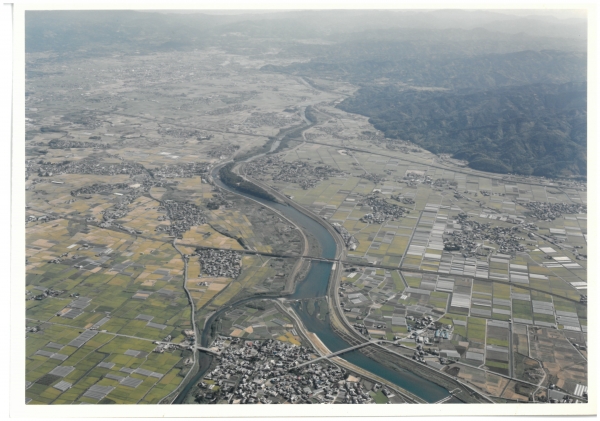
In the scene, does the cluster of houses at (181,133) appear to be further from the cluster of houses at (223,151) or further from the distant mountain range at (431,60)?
the distant mountain range at (431,60)

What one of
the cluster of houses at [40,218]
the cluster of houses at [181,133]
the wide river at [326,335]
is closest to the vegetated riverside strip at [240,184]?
the wide river at [326,335]

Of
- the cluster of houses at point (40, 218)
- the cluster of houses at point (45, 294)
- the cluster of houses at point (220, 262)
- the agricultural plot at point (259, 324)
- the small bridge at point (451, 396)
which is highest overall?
the small bridge at point (451, 396)

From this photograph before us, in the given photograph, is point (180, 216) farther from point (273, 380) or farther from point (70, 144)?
point (70, 144)

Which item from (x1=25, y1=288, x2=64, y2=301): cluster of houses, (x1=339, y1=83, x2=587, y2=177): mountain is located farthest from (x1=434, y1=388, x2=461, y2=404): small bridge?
(x1=339, y1=83, x2=587, y2=177): mountain

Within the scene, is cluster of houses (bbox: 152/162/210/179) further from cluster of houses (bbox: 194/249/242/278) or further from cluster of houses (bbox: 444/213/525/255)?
cluster of houses (bbox: 444/213/525/255)

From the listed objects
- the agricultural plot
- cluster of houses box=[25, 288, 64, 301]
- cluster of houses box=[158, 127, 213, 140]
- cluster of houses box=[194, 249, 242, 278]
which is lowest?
cluster of houses box=[25, 288, 64, 301]

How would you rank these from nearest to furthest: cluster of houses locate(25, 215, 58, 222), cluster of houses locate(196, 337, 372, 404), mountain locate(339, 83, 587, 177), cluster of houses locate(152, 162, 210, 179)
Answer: cluster of houses locate(196, 337, 372, 404), cluster of houses locate(25, 215, 58, 222), cluster of houses locate(152, 162, 210, 179), mountain locate(339, 83, 587, 177)
